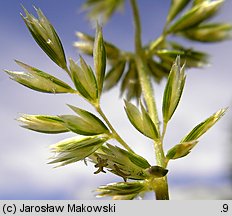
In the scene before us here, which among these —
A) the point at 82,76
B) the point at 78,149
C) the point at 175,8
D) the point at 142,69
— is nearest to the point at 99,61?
the point at 82,76

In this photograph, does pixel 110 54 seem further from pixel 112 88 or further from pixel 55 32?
pixel 55 32

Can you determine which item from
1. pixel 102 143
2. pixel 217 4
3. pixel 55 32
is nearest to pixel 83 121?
pixel 102 143

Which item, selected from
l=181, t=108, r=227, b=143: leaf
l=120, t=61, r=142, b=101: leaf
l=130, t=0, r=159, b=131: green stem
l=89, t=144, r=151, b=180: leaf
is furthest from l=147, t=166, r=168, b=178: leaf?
l=120, t=61, r=142, b=101: leaf

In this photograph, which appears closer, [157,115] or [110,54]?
[157,115]

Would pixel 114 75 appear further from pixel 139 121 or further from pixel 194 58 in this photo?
pixel 139 121

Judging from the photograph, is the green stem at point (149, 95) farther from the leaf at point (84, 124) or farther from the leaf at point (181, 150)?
the leaf at point (84, 124)

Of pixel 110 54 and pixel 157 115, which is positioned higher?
pixel 110 54

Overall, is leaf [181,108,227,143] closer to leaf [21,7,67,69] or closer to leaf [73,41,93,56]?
leaf [21,7,67,69]
